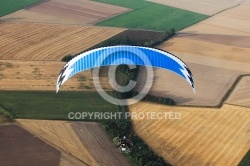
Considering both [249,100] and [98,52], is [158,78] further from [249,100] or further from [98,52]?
[98,52]

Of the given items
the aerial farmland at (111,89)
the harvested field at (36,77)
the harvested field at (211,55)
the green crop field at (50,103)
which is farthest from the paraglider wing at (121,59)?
the harvested field at (36,77)

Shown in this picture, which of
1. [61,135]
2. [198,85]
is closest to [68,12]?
[198,85]

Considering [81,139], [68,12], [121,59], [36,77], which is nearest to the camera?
[121,59]

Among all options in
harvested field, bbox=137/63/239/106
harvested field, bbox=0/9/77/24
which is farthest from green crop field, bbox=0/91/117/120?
harvested field, bbox=0/9/77/24

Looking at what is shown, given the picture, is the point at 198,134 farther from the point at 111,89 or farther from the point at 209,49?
the point at 209,49

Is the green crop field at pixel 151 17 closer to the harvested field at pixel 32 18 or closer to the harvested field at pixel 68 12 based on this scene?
the harvested field at pixel 68 12

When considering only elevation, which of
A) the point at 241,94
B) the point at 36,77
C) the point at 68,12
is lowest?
the point at 241,94

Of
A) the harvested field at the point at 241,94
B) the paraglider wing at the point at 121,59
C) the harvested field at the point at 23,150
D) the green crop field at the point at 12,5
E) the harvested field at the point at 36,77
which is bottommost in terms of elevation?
the harvested field at the point at 23,150
